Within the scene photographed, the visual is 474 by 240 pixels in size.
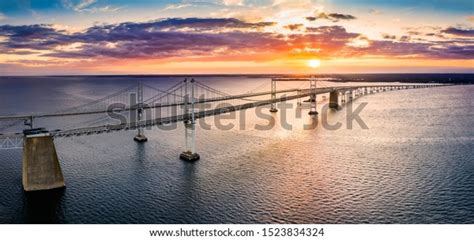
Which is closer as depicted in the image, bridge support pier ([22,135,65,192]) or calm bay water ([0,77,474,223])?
calm bay water ([0,77,474,223])

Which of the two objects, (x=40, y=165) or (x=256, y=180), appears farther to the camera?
(x=256, y=180)

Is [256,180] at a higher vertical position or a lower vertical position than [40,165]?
Answer: lower

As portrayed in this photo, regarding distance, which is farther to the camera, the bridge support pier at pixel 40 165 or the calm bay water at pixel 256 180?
the bridge support pier at pixel 40 165

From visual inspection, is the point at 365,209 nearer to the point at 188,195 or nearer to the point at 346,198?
the point at 346,198
